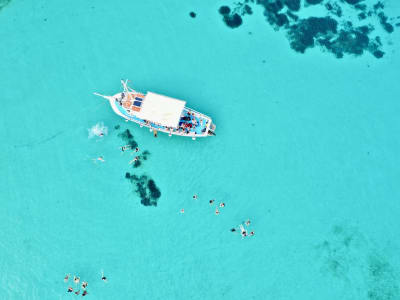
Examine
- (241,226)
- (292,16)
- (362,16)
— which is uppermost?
(362,16)

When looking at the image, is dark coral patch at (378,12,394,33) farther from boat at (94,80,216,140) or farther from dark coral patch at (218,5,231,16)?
boat at (94,80,216,140)

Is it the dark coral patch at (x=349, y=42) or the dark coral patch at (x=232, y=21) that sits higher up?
the dark coral patch at (x=349, y=42)

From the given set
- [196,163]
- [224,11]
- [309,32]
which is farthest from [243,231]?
[224,11]

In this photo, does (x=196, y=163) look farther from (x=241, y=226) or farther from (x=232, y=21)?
(x=232, y=21)

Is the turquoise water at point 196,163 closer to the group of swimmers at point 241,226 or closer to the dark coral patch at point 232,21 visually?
the group of swimmers at point 241,226

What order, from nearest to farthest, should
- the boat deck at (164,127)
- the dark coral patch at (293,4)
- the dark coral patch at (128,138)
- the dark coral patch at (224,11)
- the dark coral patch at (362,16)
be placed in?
the boat deck at (164,127) → the dark coral patch at (128,138) → the dark coral patch at (224,11) → the dark coral patch at (293,4) → the dark coral patch at (362,16)

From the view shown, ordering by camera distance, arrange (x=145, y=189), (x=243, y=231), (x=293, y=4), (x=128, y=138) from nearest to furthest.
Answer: (x=243, y=231) → (x=145, y=189) → (x=128, y=138) → (x=293, y=4)

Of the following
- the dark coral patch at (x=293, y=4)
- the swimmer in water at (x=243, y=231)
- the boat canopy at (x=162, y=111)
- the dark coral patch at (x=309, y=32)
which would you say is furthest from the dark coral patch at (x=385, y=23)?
the swimmer in water at (x=243, y=231)
